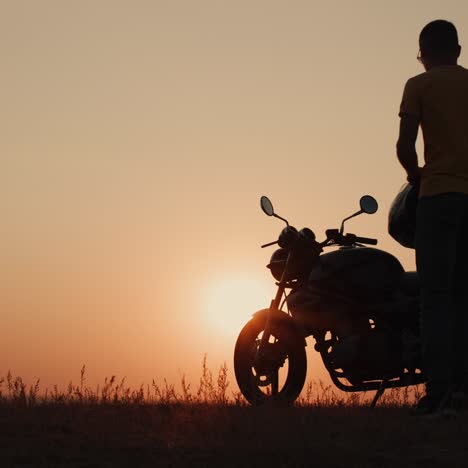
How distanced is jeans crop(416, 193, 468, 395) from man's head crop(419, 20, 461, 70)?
0.94 metres

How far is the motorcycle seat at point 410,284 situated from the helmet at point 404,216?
399mm

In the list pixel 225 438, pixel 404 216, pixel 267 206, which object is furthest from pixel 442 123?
pixel 225 438

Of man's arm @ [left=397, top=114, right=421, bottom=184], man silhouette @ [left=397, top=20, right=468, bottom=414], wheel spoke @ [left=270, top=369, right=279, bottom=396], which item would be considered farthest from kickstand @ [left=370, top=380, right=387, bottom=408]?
man's arm @ [left=397, top=114, right=421, bottom=184]

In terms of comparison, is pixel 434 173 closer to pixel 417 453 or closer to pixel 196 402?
pixel 417 453

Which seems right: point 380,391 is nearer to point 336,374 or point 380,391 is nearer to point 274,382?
point 336,374

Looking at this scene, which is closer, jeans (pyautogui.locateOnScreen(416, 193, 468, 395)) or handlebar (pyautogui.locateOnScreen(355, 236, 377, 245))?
jeans (pyautogui.locateOnScreen(416, 193, 468, 395))

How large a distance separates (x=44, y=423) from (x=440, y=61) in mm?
3515

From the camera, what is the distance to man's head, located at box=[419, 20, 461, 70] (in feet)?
20.5

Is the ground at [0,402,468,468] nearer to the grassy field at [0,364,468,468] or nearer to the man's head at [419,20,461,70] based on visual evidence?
the grassy field at [0,364,468,468]

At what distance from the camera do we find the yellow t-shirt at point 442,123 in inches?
238

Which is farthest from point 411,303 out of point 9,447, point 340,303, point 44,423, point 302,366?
point 9,447

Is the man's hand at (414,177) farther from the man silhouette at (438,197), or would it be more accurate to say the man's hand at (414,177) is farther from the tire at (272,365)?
the tire at (272,365)

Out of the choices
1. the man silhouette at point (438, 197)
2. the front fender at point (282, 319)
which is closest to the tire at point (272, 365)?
the front fender at point (282, 319)

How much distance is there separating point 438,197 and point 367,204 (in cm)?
142
